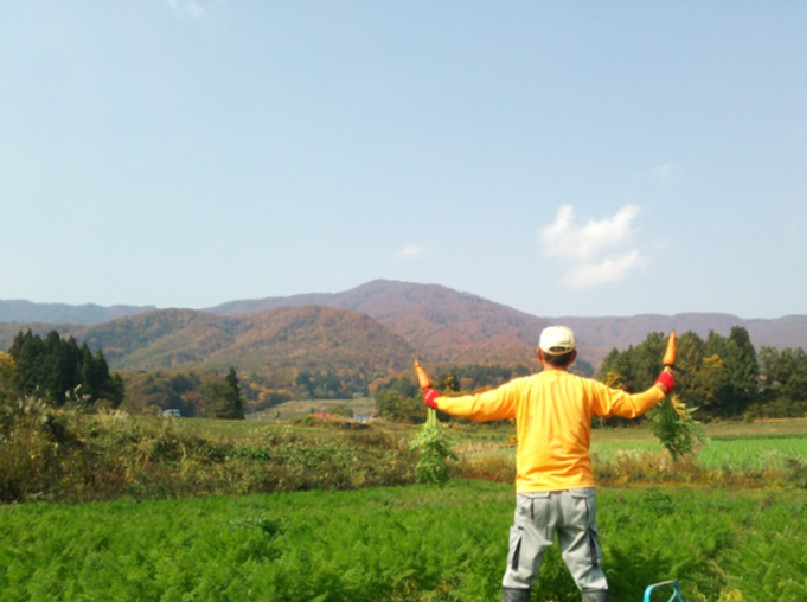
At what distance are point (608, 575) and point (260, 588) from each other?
114 inches

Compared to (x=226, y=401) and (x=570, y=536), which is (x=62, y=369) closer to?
(x=226, y=401)

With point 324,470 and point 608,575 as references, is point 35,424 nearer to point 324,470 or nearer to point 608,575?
point 324,470

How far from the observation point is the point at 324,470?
21.6 m

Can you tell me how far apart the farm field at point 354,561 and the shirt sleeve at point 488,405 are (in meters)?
1.51

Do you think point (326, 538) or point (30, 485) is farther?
point (30, 485)

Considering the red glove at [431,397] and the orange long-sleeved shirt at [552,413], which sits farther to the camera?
the red glove at [431,397]

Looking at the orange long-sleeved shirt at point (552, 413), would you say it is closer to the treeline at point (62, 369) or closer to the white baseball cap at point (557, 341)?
the white baseball cap at point (557, 341)

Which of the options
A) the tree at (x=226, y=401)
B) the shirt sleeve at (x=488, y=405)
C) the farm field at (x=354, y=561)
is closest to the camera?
the shirt sleeve at (x=488, y=405)

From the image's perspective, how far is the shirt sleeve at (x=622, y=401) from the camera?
187 inches

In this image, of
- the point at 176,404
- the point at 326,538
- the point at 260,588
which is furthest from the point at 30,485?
the point at 176,404

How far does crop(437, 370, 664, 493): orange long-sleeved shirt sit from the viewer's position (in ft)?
15.6

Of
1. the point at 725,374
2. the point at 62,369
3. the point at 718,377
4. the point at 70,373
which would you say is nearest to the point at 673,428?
the point at 718,377

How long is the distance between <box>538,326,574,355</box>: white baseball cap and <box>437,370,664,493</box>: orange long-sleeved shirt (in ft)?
0.56


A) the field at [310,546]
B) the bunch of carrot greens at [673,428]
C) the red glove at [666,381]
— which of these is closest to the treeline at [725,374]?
the field at [310,546]
